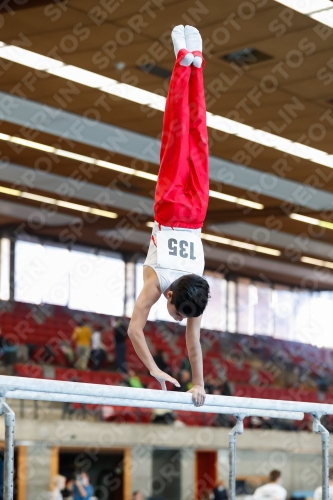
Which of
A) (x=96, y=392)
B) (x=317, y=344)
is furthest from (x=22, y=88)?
(x=317, y=344)

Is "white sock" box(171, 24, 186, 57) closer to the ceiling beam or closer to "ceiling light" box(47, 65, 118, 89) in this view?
"ceiling light" box(47, 65, 118, 89)

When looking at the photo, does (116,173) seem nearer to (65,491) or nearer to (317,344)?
(65,491)

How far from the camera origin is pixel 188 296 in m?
4.06

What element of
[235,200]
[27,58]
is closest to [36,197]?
[235,200]

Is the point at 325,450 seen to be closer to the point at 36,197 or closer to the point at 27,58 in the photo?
the point at 27,58

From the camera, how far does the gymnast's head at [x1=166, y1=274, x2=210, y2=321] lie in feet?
13.3

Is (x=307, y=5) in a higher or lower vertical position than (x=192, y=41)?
higher

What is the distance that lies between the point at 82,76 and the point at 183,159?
5592 millimetres

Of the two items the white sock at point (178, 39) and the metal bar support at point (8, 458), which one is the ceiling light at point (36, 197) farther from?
the metal bar support at point (8, 458)

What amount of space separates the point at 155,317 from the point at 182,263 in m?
17.2

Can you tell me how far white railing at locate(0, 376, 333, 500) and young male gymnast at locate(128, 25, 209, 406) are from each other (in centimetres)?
18

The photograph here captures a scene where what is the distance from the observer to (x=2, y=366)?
47.4 ft

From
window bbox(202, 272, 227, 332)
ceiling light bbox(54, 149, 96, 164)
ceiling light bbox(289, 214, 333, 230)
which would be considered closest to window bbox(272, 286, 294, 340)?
window bbox(202, 272, 227, 332)

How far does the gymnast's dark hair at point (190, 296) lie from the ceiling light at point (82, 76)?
19.7 ft
